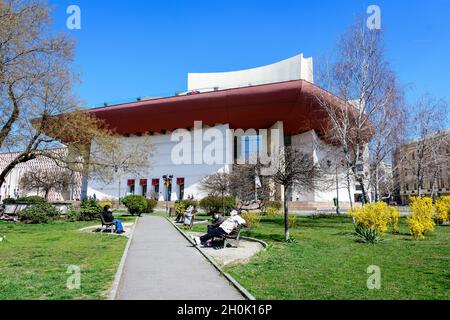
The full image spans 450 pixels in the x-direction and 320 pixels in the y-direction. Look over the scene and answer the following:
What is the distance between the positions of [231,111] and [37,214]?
29874 mm

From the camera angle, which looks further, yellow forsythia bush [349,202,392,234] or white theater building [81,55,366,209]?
white theater building [81,55,366,209]

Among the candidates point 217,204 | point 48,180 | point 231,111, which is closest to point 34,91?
point 217,204

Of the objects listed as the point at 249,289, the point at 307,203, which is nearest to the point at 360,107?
the point at 249,289

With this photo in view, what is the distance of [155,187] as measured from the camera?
192 feet

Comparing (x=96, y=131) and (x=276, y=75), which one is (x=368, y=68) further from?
(x=276, y=75)

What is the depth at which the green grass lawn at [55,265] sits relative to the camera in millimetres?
5969

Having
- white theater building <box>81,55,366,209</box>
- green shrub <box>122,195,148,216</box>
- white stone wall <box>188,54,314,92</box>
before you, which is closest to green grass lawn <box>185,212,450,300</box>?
green shrub <box>122,195,148,216</box>

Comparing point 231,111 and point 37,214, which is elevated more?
point 231,111

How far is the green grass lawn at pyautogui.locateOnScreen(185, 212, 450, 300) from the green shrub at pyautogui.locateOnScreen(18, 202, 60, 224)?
16.1 meters

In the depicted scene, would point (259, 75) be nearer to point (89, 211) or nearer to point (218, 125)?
point (218, 125)

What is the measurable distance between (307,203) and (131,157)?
90.4ft

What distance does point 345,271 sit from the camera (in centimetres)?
771

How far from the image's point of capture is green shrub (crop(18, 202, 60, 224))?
865 inches

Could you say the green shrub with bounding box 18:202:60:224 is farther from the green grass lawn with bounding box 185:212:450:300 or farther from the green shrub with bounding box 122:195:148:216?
the green grass lawn with bounding box 185:212:450:300
